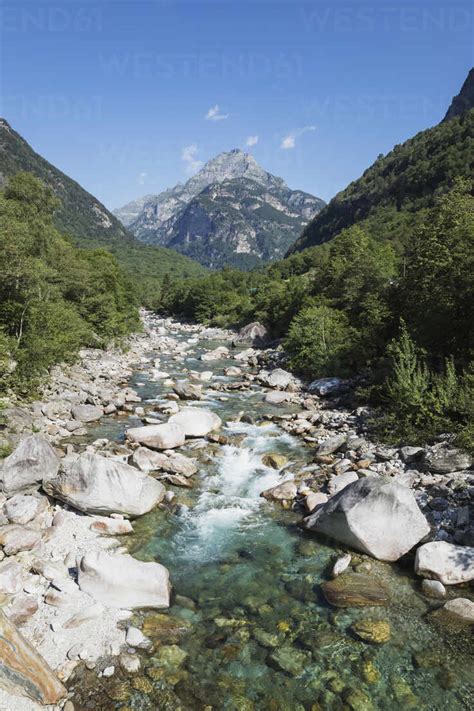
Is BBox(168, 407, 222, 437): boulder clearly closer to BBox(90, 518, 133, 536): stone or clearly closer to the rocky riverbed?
the rocky riverbed

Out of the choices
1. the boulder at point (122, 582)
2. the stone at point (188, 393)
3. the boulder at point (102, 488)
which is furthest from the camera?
the stone at point (188, 393)

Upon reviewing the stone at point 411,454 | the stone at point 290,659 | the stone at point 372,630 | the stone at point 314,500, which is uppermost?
the stone at point 411,454

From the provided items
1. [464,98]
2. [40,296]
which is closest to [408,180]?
[464,98]

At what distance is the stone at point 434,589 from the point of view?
909cm

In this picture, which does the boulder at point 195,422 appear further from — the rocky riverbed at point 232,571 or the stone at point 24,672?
the stone at point 24,672

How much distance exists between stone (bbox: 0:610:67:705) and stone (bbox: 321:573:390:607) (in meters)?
5.37

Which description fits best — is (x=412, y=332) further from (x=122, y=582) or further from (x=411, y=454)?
(x=122, y=582)

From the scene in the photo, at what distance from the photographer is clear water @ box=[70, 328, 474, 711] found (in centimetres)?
689

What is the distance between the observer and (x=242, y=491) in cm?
1409

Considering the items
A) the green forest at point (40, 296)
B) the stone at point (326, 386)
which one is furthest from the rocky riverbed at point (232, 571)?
the stone at point (326, 386)

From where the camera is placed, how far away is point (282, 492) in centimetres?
1359

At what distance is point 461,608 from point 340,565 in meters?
2.51

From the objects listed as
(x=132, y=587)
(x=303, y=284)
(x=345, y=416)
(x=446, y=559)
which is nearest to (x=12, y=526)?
(x=132, y=587)

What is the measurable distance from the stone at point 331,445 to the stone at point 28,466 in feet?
31.2
